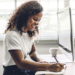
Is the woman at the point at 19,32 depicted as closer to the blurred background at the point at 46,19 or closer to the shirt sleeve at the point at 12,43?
the shirt sleeve at the point at 12,43

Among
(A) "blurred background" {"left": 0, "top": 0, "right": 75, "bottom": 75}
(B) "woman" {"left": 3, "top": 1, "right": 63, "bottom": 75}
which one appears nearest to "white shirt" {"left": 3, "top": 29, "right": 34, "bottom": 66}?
(B) "woman" {"left": 3, "top": 1, "right": 63, "bottom": 75}

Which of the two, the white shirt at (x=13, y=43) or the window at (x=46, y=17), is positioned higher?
the window at (x=46, y=17)

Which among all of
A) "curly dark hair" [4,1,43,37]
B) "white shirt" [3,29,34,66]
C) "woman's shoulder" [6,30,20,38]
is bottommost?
"white shirt" [3,29,34,66]

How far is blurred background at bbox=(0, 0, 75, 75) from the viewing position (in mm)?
2299

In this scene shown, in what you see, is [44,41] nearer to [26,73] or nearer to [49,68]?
[26,73]

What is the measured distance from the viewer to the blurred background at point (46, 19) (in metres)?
2.30

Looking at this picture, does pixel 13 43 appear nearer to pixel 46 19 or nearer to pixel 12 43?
pixel 12 43

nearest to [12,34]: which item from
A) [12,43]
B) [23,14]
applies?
[12,43]

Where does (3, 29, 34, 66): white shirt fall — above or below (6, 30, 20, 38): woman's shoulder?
below

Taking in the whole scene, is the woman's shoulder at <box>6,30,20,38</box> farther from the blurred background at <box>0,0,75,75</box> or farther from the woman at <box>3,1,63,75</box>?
the blurred background at <box>0,0,75,75</box>

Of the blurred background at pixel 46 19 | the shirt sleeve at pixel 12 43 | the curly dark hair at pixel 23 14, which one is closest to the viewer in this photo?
the shirt sleeve at pixel 12 43

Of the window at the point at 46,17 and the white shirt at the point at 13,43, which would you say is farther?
the window at the point at 46,17

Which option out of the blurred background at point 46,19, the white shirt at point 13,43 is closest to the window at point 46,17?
the blurred background at point 46,19

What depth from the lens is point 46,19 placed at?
7.68 ft
